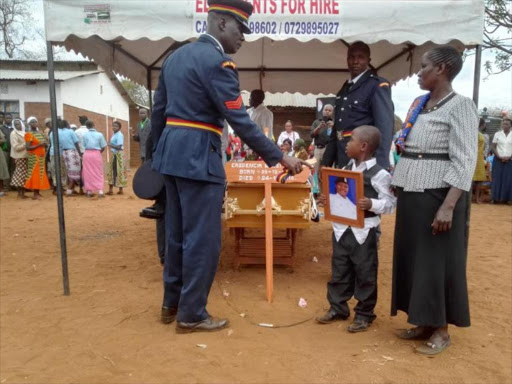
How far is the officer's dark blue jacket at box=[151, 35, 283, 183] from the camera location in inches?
115

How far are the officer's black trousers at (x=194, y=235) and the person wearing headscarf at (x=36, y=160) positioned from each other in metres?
9.11

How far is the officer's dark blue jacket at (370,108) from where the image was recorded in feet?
13.0

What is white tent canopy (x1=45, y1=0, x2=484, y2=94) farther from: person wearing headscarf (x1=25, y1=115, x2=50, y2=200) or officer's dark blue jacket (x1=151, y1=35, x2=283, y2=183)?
person wearing headscarf (x1=25, y1=115, x2=50, y2=200)

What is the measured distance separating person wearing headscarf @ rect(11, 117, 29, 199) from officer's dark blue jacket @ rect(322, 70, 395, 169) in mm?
9385

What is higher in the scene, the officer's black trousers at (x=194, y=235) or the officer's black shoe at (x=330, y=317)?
the officer's black trousers at (x=194, y=235)

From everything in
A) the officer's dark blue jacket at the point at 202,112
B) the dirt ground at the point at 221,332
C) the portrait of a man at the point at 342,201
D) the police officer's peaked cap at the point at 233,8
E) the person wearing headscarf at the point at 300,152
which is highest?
the police officer's peaked cap at the point at 233,8

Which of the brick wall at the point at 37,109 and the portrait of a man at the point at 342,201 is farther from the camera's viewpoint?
the brick wall at the point at 37,109

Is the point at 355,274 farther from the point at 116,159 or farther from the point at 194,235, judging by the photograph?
the point at 116,159

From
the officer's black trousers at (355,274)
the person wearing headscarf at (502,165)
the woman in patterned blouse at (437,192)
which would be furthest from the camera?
the person wearing headscarf at (502,165)

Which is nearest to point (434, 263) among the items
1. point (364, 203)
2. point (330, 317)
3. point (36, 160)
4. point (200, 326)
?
point (364, 203)

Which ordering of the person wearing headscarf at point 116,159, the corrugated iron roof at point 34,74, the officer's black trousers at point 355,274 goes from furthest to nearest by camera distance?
the corrugated iron roof at point 34,74 → the person wearing headscarf at point 116,159 → the officer's black trousers at point 355,274

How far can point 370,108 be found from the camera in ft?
13.4

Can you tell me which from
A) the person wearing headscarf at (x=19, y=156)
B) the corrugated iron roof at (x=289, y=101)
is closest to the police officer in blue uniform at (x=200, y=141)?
the person wearing headscarf at (x=19, y=156)

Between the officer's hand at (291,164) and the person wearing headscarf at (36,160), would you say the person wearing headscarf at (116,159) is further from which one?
the officer's hand at (291,164)
